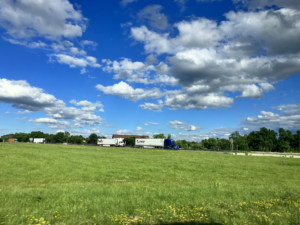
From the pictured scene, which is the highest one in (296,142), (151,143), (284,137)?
(284,137)

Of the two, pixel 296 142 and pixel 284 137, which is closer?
pixel 296 142

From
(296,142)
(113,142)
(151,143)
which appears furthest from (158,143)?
(296,142)

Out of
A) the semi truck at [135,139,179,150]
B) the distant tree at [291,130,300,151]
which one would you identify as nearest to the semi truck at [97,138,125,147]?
the semi truck at [135,139,179,150]

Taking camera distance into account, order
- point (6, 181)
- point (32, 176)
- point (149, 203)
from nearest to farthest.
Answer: point (149, 203)
point (6, 181)
point (32, 176)

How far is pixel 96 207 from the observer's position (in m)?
8.35

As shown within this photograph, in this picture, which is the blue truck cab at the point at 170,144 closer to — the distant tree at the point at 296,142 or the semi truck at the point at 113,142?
the semi truck at the point at 113,142

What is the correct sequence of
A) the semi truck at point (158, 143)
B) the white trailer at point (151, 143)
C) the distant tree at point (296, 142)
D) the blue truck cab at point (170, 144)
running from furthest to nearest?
the distant tree at point (296, 142)
the white trailer at point (151, 143)
the semi truck at point (158, 143)
the blue truck cab at point (170, 144)

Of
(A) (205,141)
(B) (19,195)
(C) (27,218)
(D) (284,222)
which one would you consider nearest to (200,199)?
(D) (284,222)

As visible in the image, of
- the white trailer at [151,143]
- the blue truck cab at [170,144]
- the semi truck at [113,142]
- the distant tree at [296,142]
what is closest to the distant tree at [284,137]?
the distant tree at [296,142]

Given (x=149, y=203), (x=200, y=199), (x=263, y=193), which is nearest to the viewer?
(x=149, y=203)

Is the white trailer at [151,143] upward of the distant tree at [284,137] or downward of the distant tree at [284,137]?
downward

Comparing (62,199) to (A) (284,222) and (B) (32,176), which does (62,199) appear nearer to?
(A) (284,222)

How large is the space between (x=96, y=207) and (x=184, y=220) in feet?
11.8

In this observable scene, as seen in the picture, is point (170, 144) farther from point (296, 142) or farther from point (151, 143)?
point (296, 142)
